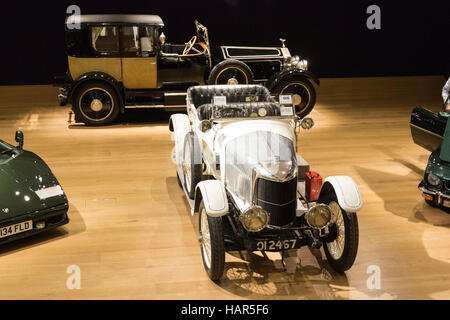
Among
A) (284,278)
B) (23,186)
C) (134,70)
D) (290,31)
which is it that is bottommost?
(284,278)

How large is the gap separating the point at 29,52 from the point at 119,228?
659 cm

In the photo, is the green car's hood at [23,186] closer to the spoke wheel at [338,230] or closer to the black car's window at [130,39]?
the spoke wheel at [338,230]

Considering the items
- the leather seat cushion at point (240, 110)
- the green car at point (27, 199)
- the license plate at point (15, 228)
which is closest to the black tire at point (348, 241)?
the leather seat cushion at point (240, 110)

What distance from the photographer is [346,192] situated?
13.1ft

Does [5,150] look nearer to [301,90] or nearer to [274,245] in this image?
[274,245]

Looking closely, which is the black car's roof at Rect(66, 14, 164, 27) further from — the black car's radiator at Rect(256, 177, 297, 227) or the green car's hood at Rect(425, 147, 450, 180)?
the black car's radiator at Rect(256, 177, 297, 227)

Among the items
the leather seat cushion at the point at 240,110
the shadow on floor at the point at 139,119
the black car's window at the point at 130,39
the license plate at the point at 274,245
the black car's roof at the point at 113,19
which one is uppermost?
the black car's roof at the point at 113,19

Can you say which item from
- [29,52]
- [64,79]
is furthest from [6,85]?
[64,79]

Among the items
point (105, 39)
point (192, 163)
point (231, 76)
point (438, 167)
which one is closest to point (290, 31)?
point (231, 76)

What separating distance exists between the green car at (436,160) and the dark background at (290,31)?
5425mm

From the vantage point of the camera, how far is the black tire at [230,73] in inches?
319

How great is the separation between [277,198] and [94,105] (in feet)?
15.6

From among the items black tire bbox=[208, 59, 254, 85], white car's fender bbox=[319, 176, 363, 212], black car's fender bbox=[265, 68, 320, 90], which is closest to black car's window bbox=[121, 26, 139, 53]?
black tire bbox=[208, 59, 254, 85]

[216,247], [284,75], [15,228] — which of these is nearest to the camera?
[216,247]
